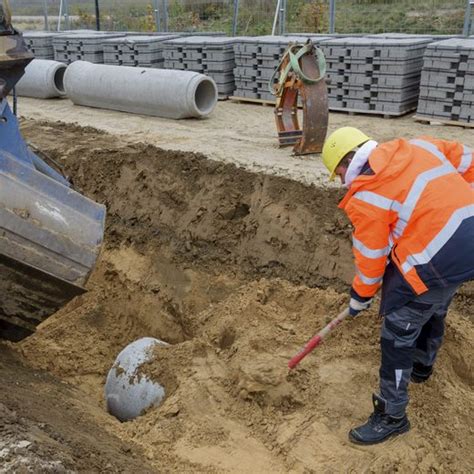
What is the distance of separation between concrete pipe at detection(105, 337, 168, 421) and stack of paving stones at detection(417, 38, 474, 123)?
7529 mm

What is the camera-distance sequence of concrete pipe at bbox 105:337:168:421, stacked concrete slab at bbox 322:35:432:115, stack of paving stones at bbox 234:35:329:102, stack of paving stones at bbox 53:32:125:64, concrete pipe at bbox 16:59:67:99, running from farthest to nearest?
stack of paving stones at bbox 53:32:125:64, concrete pipe at bbox 16:59:67:99, stack of paving stones at bbox 234:35:329:102, stacked concrete slab at bbox 322:35:432:115, concrete pipe at bbox 105:337:168:421

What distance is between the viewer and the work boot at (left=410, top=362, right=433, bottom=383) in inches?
185

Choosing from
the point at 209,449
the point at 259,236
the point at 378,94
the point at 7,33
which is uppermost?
the point at 7,33

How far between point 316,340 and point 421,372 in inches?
39.0

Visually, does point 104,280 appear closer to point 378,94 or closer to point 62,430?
point 62,430

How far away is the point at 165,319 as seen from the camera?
22.4ft

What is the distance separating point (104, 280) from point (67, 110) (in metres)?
6.93

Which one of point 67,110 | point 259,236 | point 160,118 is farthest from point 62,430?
point 67,110

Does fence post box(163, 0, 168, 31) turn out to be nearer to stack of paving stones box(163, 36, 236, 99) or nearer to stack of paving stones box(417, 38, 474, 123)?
stack of paving stones box(163, 36, 236, 99)

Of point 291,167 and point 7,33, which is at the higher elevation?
point 7,33

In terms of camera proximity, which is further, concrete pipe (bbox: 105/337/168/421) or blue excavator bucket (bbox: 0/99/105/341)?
concrete pipe (bbox: 105/337/168/421)

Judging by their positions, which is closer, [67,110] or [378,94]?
[378,94]

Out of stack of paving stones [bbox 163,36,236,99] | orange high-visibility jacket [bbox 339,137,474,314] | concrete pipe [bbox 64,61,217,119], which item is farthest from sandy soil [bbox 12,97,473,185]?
orange high-visibility jacket [bbox 339,137,474,314]

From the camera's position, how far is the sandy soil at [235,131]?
8.27 m
